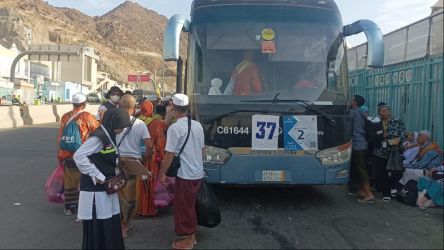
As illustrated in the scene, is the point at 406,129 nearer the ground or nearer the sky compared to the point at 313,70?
nearer the ground

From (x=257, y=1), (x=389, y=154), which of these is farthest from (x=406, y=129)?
(x=257, y=1)

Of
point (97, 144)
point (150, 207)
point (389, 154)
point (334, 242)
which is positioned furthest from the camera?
point (389, 154)

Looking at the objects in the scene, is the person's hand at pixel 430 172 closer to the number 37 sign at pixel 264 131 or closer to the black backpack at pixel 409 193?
the black backpack at pixel 409 193

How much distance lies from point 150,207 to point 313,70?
118 inches

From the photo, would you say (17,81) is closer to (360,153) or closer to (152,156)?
(152,156)

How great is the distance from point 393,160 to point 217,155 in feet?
10.0

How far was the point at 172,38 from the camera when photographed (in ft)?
22.7

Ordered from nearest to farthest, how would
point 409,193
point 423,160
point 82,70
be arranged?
1. point 409,193
2. point 423,160
3. point 82,70

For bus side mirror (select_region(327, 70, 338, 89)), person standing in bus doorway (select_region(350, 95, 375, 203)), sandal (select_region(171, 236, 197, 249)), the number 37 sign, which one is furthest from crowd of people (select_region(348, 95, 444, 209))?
sandal (select_region(171, 236, 197, 249))

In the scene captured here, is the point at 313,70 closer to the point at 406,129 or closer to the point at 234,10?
the point at 234,10

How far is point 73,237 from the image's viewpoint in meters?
5.79

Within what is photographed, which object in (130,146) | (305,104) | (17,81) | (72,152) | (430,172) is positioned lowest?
(430,172)

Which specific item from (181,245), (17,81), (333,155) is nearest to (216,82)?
(333,155)

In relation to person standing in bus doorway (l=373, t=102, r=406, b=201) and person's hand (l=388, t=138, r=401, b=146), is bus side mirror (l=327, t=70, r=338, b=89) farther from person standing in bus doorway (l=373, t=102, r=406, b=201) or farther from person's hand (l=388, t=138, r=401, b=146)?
person's hand (l=388, t=138, r=401, b=146)
